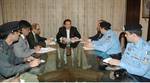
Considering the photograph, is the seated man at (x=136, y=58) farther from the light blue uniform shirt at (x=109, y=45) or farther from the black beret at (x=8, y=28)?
the black beret at (x=8, y=28)

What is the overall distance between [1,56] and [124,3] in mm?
4206

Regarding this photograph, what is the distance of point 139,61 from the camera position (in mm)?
2625

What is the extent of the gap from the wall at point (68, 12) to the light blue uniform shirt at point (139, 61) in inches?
135

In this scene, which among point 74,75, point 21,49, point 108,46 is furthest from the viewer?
point 108,46

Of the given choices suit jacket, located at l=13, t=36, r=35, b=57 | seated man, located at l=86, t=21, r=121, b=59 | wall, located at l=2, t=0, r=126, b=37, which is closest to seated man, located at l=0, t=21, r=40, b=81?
suit jacket, located at l=13, t=36, r=35, b=57

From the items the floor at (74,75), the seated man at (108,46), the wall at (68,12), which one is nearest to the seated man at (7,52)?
the floor at (74,75)

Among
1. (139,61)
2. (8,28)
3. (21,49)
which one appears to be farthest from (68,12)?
(139,61)

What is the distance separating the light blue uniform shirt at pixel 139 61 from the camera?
2559 mm

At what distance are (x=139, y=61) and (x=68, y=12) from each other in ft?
12.4

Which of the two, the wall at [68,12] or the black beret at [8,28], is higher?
the wall at [68,12]

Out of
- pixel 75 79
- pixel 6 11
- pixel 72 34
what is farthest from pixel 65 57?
pixel 6 11

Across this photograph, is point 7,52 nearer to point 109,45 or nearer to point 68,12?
point 109,45

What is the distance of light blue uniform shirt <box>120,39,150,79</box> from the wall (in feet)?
11.2

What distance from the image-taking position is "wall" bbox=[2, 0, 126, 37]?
6.12 metres
